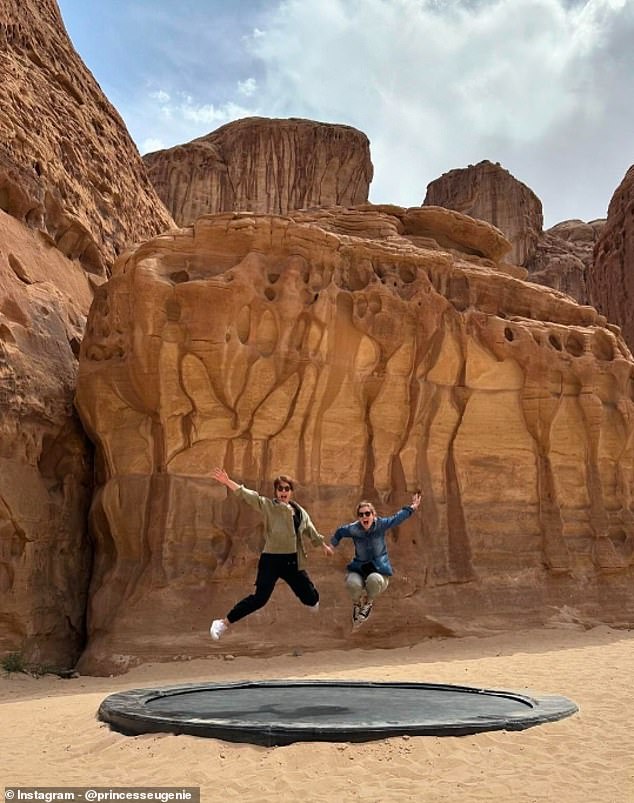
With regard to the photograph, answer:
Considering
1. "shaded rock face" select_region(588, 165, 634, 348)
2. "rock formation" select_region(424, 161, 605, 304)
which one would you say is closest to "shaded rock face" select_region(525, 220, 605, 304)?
Answer: "rock formation" select_region(424, 161, 605, 304)

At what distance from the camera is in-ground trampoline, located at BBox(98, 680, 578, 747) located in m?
7.14

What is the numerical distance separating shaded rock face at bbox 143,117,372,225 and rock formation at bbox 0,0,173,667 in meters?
21.6

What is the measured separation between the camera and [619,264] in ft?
124

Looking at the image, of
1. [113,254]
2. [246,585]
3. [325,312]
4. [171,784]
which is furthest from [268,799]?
[113,254]

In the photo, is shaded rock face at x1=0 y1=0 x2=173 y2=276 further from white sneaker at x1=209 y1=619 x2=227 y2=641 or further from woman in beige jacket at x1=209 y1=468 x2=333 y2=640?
white sneaker at x1=209 y1=619 x2=227 y2=641

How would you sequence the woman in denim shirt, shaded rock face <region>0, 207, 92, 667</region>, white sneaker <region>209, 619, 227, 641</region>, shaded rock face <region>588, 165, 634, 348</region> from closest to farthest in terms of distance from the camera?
white sneaker <region>209, 619, 227, 641</region>, the woman in denim shirt, shaded rock face <region>0, 207, 92, 667</region>, shaded rock face <region>588, 165, 634, 348</region>

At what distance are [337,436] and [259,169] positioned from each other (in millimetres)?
33939

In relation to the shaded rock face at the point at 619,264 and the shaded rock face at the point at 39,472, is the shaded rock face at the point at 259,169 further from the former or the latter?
the shaded rock face at the point at 39,472

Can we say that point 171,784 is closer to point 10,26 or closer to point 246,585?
point 246,585

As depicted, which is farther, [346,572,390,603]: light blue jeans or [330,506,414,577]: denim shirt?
[330,506,414,577]: denim shirt

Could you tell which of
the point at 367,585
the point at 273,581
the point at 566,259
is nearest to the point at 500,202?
the point at 566,259

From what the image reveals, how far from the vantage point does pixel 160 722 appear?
24.5 ft

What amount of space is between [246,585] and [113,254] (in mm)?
10869

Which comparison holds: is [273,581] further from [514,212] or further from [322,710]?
[514,212]
